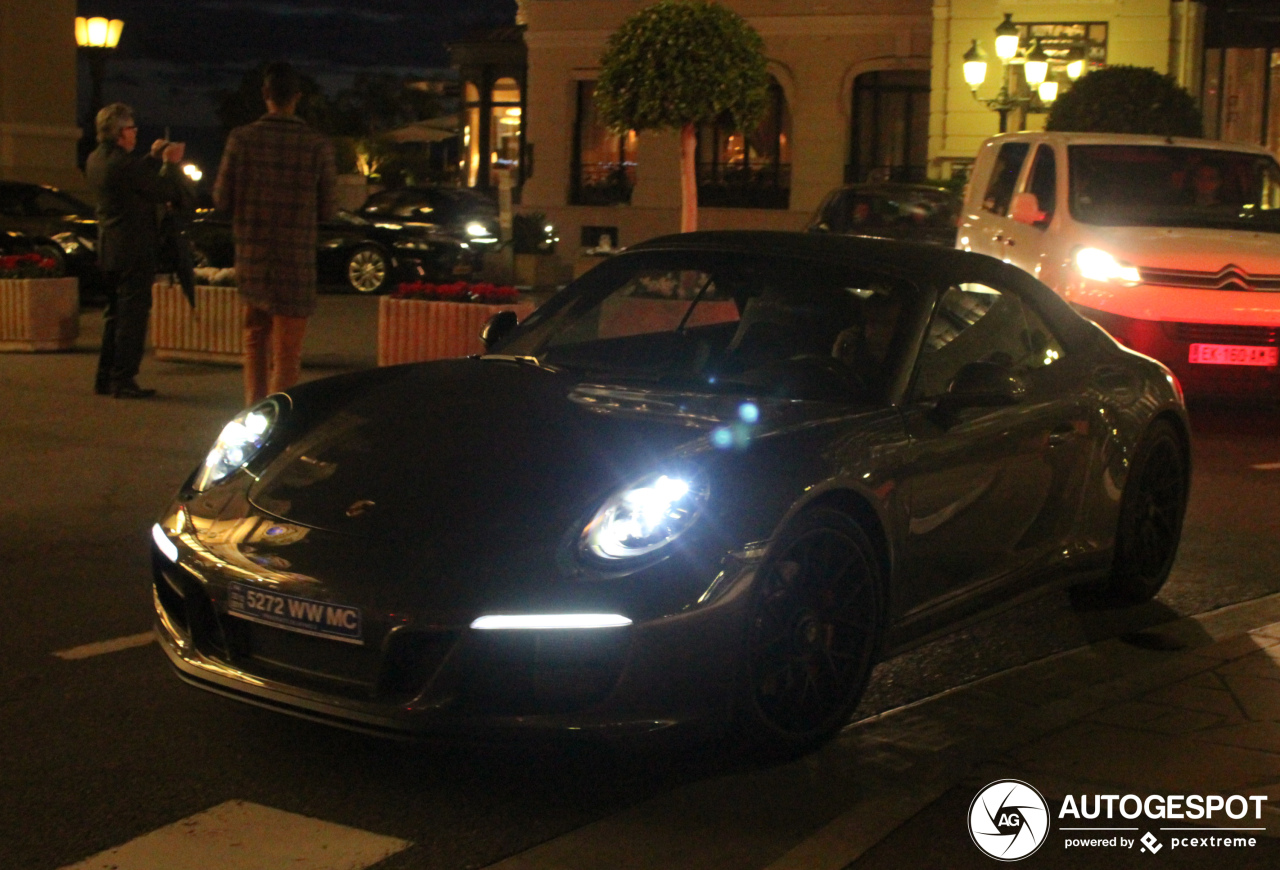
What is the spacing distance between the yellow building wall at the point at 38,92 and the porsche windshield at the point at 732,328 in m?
25.2

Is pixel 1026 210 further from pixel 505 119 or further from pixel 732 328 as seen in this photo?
pixel 505 119

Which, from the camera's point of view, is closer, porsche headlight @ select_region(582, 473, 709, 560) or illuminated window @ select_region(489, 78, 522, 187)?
porsche headlight @ select_region(582, 473, 709, 560)

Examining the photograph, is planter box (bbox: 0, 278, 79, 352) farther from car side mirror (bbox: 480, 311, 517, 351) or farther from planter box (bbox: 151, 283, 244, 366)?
Answer: car side mirror (bbox: 480, 311, 517, 351)

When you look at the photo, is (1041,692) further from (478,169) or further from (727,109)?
(478,169)

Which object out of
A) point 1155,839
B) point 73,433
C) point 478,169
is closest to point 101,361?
point 73,433

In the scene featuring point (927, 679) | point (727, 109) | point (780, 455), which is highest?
point (727, 109)

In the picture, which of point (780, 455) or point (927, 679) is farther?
point (927, 679)

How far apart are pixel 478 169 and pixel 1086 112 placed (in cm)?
2733

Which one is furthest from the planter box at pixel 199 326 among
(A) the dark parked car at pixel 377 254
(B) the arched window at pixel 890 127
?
(B) the arched window at pixel 890 127

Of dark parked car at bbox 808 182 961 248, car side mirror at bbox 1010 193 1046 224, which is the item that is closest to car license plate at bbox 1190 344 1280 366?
car side mirror at bbox 1010 193 1046 224

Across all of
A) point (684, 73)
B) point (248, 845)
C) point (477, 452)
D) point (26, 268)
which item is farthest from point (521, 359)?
point (684, 73)

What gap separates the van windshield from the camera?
12188mm

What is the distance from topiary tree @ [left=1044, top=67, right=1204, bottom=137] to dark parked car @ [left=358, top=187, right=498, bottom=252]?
28.3 feet

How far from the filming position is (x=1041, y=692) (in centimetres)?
537
